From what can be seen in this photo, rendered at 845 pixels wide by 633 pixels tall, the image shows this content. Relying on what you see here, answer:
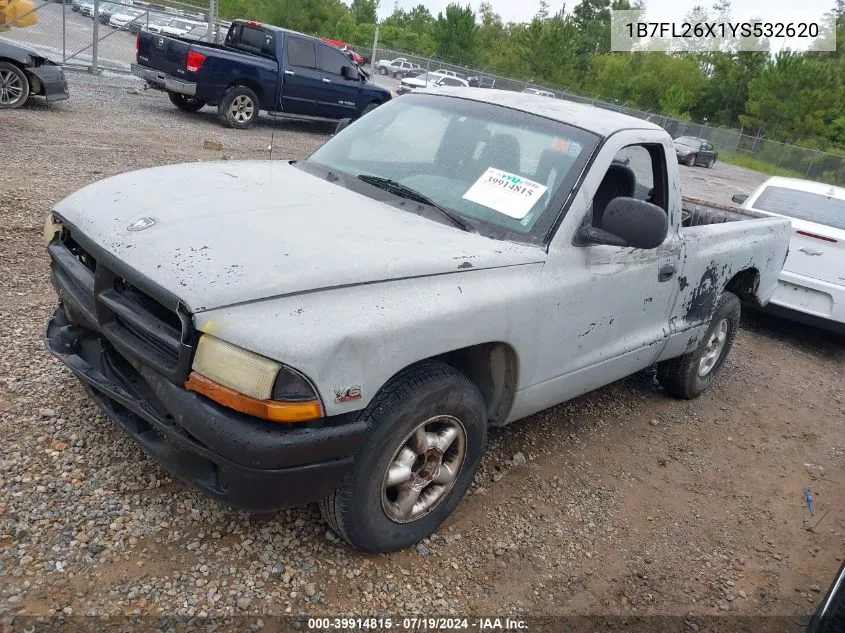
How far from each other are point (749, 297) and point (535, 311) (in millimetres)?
3035

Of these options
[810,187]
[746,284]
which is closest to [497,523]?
[746,284]

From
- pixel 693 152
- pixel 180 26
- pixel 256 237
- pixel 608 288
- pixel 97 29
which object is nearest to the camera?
pixel 256 237

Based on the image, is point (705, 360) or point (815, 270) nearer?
point (705, 360)

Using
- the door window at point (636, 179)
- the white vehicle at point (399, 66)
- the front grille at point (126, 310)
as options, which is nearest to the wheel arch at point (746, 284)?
the door window at point (636, 179)

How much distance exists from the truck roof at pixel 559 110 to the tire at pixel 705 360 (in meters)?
1.60

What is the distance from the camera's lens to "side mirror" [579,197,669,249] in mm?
3021

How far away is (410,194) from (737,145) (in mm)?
43714

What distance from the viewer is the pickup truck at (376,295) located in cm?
227

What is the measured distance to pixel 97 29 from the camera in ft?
48.7

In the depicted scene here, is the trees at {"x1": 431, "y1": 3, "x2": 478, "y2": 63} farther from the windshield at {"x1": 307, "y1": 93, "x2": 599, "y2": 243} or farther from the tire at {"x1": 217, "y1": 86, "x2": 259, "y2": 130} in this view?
the windshield at {"x1": 307, "y1": 93, "x2": 599, "y2": 243}

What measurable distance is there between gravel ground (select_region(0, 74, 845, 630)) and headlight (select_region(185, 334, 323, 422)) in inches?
29.5

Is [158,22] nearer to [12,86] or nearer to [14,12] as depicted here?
[14,12]

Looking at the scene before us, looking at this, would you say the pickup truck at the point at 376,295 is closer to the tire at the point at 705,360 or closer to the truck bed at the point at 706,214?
the tire at the point at 705,360

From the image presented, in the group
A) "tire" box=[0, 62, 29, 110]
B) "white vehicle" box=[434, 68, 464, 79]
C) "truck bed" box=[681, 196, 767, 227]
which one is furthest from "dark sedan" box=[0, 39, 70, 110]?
"white vehicle" box=[434, 68, 464, 79]
